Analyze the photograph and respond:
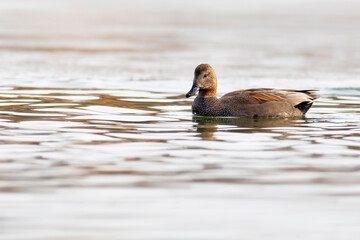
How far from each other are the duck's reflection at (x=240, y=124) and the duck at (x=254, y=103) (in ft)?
0.38

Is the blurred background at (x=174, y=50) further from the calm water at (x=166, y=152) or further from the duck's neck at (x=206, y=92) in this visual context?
the duck's neck at (x=206, y=92)

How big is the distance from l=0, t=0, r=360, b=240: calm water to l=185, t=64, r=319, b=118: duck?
0.24 metres

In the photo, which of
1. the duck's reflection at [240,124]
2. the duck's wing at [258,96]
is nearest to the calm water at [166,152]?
the duck's reflection at [240,124]

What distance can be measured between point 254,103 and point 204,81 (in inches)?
38.8

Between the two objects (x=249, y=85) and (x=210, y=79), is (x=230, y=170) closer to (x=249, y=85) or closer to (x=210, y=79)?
(x=210, y=79)

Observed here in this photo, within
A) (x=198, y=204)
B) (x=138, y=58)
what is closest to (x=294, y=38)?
(x=138, y=58)

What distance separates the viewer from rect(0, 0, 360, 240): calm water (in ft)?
20.5

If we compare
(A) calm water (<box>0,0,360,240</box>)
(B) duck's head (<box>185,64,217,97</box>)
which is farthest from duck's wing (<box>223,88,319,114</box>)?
(B) duck's head (<box>185,64,217,97</box>)

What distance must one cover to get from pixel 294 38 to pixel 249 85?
12346mm

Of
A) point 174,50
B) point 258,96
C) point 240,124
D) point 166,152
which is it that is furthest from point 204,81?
point 174,50

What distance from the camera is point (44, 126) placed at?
11.2 metres

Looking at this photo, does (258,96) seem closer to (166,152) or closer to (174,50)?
(166,152)

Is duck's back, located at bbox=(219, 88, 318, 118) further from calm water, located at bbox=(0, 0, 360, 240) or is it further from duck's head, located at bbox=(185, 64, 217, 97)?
duck's head, located at bbox=(185, 64, 217, 97)

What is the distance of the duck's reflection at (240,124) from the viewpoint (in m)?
11.0
